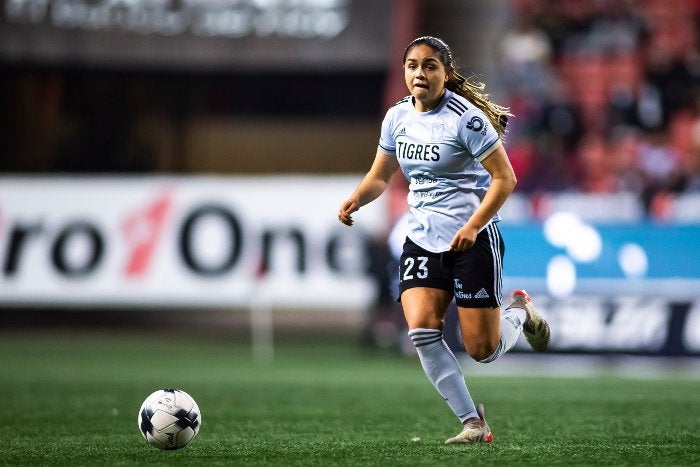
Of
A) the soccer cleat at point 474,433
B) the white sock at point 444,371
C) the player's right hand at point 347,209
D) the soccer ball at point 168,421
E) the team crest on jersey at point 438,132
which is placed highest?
the team crest on jersey at point 438,132

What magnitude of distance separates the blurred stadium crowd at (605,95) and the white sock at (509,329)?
339 inches

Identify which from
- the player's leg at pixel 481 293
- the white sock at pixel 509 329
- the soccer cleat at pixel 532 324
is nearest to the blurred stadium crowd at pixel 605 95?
the soccer cleat at pixel 532 324

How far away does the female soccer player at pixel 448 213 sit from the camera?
248 inches

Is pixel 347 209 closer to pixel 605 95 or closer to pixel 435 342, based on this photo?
pixel 435 342

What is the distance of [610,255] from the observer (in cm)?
1331

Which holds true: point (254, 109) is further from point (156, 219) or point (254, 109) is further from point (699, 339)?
point (699, 339)

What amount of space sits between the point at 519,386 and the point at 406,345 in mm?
3722

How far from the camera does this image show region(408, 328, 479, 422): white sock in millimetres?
6398

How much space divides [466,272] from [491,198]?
1.41 feet

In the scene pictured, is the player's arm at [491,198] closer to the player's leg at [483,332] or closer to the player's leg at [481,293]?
the player's leg at [481,293]

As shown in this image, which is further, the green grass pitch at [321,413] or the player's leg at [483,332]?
the player's leg at [483,332]

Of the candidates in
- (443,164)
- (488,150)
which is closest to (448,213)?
(443,164)

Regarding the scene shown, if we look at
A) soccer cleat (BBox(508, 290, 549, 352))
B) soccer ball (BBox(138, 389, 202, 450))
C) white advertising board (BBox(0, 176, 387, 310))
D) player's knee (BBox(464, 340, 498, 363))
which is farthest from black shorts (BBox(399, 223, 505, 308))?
white advertising board (BBox(0, 176, 387, 310))

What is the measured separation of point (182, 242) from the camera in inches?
595
